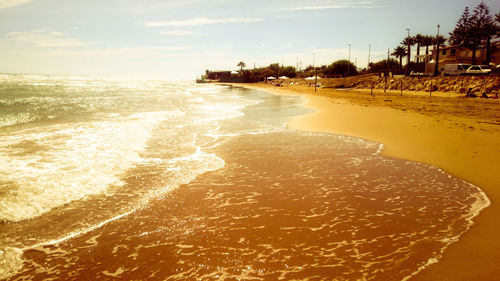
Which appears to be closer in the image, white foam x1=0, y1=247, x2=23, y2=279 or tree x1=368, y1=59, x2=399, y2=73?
white foam x1=0, y1=247, x2=23, y2=279

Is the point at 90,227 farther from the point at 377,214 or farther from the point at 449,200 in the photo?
the point at 449,200

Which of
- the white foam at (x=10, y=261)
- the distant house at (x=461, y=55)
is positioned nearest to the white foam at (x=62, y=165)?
the white foam at (x=10, y=261)

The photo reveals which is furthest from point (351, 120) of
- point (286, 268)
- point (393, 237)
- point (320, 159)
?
point (286, 268)

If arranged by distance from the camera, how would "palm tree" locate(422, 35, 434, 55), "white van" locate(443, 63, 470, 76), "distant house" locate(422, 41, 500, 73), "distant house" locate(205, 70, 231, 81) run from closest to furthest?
"white van" locate(443, 63, 470, 76) → "distant house" locate(422, 41, 500, 73) → "palm tree" locate(422, 35, 434, 55) → "distant house" locate(205, 70, 231, 81)

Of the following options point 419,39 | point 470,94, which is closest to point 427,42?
point 419,39

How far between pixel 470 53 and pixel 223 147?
7924 cm

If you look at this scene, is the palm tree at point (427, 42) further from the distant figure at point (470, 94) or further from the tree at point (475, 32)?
the distant figure at point (470, 94)

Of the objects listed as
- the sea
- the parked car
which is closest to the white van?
the parked car

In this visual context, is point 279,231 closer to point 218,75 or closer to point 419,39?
point 419,39

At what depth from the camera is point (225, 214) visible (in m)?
5.75

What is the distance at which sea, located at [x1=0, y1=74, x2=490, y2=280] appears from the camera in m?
4.13

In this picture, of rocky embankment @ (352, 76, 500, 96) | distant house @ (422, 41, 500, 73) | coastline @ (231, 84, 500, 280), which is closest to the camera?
coastline @ (231, 84, 500, 280)

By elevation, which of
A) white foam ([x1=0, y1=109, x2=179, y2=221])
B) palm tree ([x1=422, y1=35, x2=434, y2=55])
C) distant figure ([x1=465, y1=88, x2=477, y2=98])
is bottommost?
white foam ([x1=0, y1=109, x2=179, y2=221])

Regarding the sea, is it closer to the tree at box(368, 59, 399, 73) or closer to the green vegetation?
the green vegetation
